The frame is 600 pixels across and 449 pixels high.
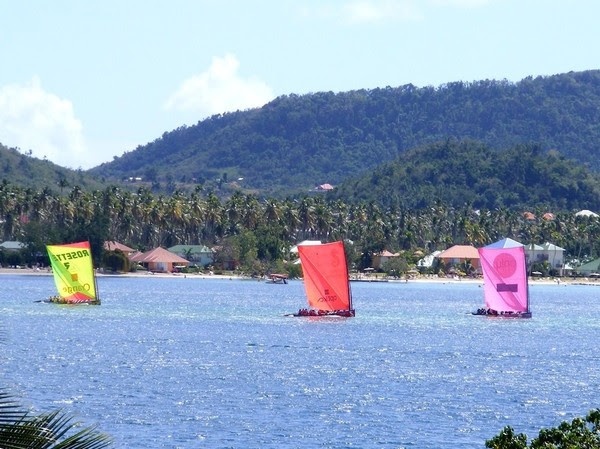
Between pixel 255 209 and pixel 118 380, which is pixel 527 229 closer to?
pixel 255 209

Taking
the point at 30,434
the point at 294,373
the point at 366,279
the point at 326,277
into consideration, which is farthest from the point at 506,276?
the point at 366,279

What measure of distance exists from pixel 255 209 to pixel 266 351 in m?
108

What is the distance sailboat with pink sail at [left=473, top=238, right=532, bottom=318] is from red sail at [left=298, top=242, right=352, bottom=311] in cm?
951

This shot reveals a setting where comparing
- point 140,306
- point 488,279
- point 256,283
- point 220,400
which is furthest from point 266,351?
point 256,283

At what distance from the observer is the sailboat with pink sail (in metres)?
80.6

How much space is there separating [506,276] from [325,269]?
12477 millimetres

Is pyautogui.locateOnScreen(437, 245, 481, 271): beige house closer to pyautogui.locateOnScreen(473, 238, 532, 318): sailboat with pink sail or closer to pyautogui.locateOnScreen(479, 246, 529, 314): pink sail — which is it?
pyautogui.locateOnScreen(473, 238, 532, 318): sailboat with pink sail

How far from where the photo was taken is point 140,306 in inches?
3853

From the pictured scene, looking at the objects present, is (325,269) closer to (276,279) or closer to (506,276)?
(506,276)

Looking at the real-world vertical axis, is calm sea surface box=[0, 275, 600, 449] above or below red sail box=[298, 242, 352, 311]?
below

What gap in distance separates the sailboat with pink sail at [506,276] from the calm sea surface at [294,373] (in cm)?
155

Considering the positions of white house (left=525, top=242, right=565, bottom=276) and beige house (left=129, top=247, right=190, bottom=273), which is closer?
beige house (left=129, top=247, right=190, bottom=273)

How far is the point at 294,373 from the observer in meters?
50.6

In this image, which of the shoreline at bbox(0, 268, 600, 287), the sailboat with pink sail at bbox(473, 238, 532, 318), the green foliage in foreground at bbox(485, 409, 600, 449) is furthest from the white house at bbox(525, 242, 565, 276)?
the green foliage in foreground at bbox(485, 409, 600, 449)
